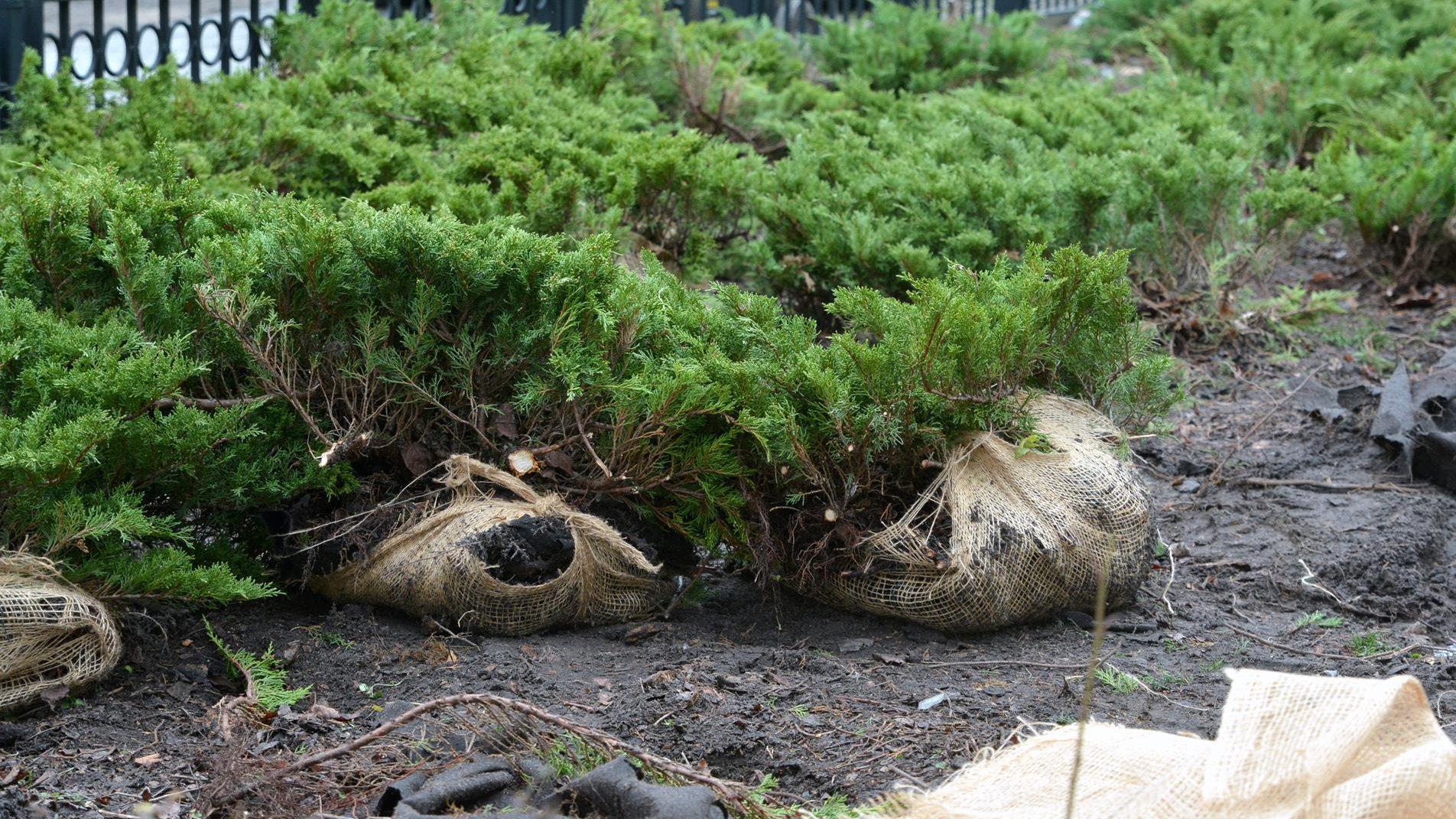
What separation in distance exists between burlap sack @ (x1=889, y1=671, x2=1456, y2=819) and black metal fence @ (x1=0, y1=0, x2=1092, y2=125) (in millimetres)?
4784

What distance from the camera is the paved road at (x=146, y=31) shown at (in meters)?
7.58

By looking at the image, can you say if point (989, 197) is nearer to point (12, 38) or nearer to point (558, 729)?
point (558, 729)

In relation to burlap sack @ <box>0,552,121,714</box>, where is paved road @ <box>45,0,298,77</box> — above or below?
above

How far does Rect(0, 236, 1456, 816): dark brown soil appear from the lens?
115 inches

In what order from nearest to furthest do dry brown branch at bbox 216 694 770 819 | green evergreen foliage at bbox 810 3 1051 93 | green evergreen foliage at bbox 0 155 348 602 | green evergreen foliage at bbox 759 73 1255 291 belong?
dry brown branch at bbox 216 694 770 819 → green evergreen foliage at bbox 0 155 348 602 → green evergreen foliage at bbox 759 73 1255 291 → green evergreen foliage at bbox 810 3 1051 93

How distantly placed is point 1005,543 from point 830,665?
53cm

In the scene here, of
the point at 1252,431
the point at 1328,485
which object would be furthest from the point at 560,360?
the point at 1252,431

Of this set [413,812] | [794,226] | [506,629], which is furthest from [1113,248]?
[413,812]

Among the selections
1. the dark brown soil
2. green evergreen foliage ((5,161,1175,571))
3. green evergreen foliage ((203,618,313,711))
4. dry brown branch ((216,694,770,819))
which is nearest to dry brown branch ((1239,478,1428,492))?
the dark brown soil

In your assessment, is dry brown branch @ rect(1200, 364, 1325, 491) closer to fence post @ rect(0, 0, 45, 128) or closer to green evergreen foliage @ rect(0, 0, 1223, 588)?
green evergreen foliage @ rect(0, 0, 1223, 588)

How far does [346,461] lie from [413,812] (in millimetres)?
1349

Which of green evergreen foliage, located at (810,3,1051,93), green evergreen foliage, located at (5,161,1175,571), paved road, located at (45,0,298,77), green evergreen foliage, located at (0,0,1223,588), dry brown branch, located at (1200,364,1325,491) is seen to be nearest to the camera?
green evergreen foliage, located at (0,0,1223,588)

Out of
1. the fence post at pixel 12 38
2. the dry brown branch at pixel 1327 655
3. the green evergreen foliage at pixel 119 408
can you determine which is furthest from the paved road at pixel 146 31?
the dry brown branch at pixel 1327 655

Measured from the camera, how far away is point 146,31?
9688 millimetres
